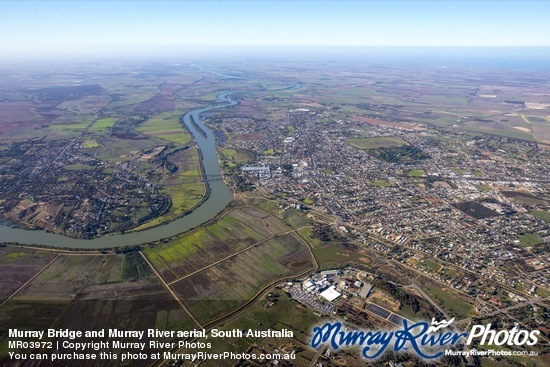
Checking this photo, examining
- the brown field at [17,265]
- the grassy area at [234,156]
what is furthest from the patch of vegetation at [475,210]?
the brown field at [17,265]

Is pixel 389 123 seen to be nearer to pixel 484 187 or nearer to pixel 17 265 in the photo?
pixel 484 187

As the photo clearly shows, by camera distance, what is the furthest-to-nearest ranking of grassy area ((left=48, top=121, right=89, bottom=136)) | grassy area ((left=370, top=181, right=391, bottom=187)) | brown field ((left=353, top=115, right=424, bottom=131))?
1. brown field ((left=353, top=115, right=424, bottom=131))
2. grassy area ((left=48, top=121, right=89, bottom=136))
3. grassy area ((left=370, top=181, right=391, bottom=187))

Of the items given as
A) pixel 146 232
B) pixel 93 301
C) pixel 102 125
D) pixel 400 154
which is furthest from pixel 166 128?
pixel 93 301

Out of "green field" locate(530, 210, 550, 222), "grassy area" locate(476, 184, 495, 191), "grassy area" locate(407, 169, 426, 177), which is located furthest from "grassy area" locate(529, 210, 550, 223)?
"grassy area" locate(407, 169, 426, 177)

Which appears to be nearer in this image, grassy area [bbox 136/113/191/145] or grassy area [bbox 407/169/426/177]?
grassy area [bbox 407/169/426/177]

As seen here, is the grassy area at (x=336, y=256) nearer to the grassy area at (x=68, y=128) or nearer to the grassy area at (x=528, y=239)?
the grassy area at (x=528, y=239)

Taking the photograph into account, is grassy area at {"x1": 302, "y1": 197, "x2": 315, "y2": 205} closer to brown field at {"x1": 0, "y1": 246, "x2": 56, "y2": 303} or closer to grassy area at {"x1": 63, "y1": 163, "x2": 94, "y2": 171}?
brown field at {"x1": 0, "y1": 246, "x2": 56, "y2": 303}

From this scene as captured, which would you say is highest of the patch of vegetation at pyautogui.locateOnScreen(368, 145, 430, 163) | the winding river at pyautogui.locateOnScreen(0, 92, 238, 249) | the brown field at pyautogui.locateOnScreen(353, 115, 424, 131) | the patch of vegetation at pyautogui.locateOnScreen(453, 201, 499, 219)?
the brown field at pyautogui.locateOnScreen(353, 115, 424, 131)

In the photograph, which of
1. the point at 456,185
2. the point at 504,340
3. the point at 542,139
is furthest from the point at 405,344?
the point at 542,139
